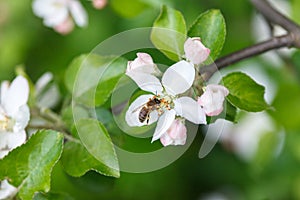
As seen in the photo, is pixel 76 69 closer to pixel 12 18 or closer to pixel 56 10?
pixel 56 10

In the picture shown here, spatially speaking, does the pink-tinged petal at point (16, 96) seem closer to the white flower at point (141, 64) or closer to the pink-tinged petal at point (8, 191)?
the pink-tinged petal at point (8, 191)

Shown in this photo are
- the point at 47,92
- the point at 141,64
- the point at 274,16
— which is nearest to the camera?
the point at 141,64

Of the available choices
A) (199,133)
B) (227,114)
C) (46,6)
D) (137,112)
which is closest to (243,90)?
(227,114)

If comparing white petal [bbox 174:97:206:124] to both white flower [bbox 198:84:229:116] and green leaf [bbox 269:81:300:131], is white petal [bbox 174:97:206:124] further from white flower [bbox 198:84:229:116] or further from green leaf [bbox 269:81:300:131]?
green leaf [bbox 269:81:300:131]

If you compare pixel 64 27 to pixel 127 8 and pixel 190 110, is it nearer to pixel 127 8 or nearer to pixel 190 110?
pixel 127 8

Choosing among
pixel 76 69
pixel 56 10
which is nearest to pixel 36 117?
pixel 76 69
